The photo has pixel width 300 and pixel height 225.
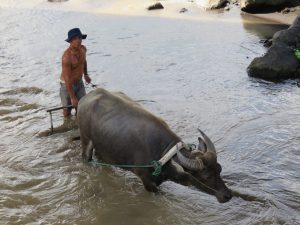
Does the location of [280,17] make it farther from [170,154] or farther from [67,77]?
[170,154]

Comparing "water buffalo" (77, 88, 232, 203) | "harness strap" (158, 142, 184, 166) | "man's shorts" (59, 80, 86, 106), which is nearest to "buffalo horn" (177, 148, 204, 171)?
"water buffalo" (77, 88, 232, 203)

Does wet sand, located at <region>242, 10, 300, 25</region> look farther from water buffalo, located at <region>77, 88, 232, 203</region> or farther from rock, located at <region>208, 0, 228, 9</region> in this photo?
water buffalo, located at <region>77, 88, 232, 203</region>

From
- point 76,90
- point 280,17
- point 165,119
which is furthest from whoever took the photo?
point 280,17

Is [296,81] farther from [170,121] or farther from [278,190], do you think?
[278,190]

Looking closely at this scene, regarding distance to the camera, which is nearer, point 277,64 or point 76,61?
point 76,61

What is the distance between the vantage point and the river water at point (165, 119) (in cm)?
690

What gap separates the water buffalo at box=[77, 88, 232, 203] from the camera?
597 cm

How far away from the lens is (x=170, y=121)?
998 centimetres

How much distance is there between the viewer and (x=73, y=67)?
8812 mm

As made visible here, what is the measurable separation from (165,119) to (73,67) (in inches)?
96.9

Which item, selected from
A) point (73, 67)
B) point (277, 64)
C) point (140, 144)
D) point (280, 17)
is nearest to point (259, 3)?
point (280, 17)

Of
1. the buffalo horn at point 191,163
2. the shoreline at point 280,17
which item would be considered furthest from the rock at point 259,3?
the buffalo horn at point 191,163

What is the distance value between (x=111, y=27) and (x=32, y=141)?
11.5 metres

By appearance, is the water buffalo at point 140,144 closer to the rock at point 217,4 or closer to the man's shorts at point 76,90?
the man's shorts at point 76,90
